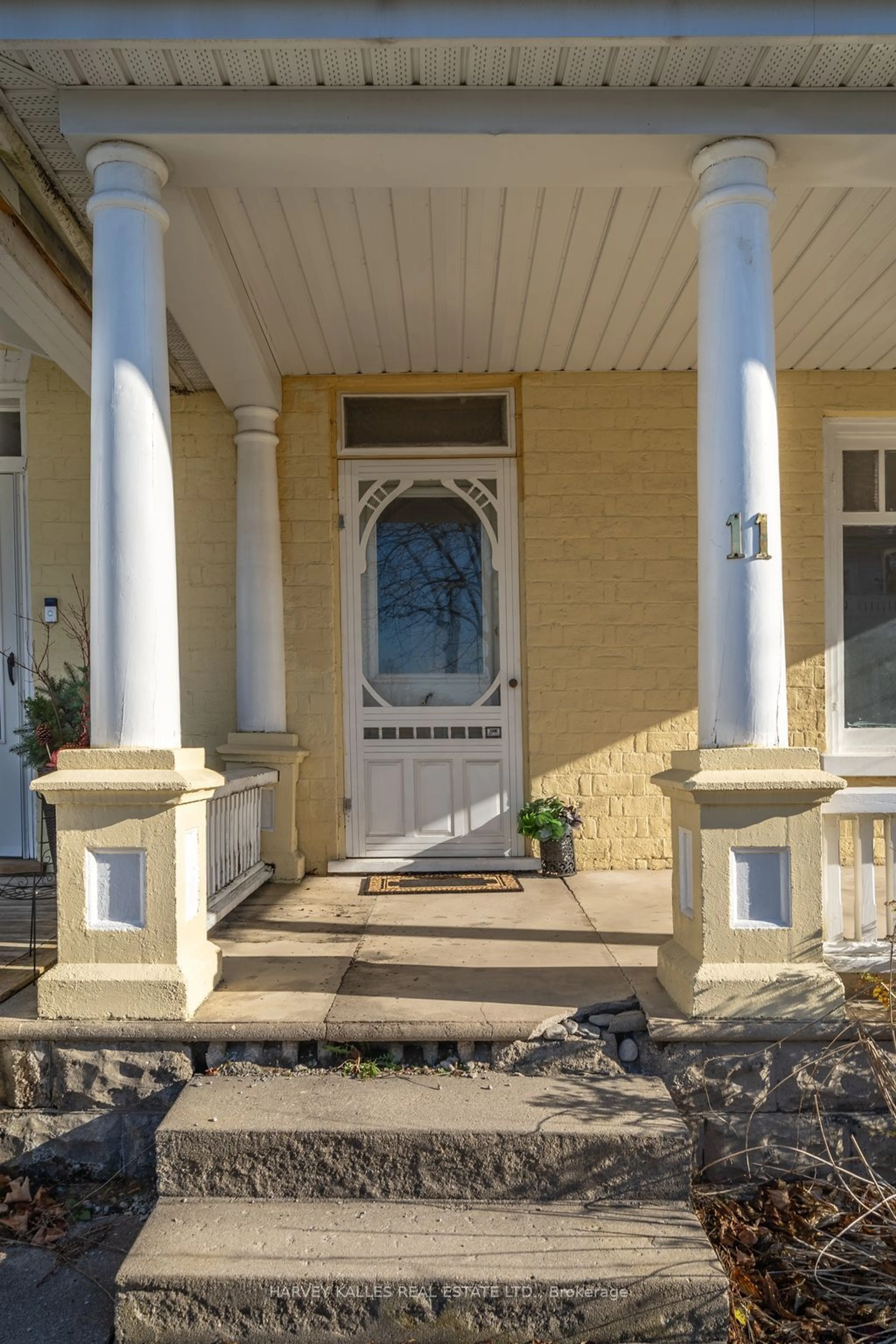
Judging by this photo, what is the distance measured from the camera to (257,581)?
534 cm

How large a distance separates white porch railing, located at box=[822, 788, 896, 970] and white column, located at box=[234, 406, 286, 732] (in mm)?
3036

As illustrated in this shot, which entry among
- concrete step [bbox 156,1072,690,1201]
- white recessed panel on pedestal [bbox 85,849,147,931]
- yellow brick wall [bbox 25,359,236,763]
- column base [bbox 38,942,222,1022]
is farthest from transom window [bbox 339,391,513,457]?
concrete step [bbox 156,1072,690,1201]

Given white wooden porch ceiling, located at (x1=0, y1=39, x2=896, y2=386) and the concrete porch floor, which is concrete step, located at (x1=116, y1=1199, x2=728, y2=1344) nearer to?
the concrete porch floor

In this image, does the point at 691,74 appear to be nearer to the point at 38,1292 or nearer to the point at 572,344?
the point at 572,344

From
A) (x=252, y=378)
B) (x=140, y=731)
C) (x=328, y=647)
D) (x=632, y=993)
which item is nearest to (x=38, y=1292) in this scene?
(x=140, y=731)

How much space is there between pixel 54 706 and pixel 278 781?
119 cm

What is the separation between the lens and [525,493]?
18.3 ft

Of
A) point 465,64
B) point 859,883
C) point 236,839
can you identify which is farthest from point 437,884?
point 465,64

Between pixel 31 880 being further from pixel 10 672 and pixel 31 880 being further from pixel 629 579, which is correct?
pixel 629 579

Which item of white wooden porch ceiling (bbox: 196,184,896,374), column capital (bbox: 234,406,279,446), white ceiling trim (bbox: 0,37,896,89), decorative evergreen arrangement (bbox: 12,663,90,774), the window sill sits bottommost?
the window sill

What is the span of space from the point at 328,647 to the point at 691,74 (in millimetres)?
3332

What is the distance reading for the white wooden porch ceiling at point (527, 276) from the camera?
3816 mm

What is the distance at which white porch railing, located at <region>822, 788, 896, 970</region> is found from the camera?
3.25 m

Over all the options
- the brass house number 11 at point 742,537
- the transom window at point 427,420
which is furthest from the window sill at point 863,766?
the brass house number 11 at point 742,537
